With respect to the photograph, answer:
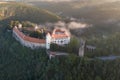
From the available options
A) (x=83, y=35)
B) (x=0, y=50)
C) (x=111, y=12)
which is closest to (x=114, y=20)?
(x=111, y=12)

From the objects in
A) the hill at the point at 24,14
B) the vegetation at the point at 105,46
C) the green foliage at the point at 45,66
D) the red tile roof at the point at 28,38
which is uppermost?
the hill at the point at 24,14

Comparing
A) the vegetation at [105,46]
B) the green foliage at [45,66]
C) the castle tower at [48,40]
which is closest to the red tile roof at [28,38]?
the castle tower at [48,40]

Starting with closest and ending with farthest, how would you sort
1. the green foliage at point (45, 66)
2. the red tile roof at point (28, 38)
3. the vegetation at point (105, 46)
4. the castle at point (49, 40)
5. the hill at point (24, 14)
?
the green foliage at point (45, 66) → the vegetation at point (105, 46) → the castle at point (49, 40) → the red tile roof at point (28, 38) → the hill at point (24, 14)

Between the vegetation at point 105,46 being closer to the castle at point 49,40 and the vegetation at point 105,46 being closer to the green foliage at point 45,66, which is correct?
the green foliage at point 45,66

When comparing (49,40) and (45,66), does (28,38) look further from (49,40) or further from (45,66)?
(45,66)

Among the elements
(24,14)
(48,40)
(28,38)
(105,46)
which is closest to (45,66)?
(48,40)

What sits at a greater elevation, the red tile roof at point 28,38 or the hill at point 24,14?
the hill at point 24,14

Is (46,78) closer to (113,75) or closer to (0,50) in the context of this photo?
(113,75)

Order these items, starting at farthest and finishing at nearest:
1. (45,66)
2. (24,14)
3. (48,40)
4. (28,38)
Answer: (24,14)
(28,38)
(48,40)
(45,66)
